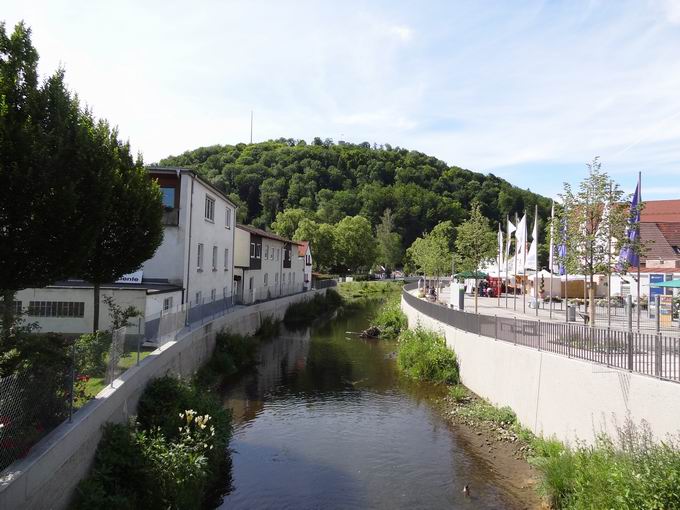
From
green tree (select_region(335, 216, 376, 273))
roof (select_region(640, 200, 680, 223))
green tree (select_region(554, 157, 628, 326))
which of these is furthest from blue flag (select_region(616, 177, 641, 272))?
green tree (select_region(335, 216, 376, 273))

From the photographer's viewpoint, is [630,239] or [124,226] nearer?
[124,226]

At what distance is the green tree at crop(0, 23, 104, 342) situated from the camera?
862 cm

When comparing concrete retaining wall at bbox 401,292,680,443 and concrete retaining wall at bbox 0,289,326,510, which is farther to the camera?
concrete retaining wall at bbox 401,292,680,443

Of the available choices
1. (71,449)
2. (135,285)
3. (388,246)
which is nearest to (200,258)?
(135,285)

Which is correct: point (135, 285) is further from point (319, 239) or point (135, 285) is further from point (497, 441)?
point (319, 239)

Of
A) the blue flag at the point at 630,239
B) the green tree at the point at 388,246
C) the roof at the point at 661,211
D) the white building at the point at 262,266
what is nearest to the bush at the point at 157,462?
the blue flag at the point at 630,239

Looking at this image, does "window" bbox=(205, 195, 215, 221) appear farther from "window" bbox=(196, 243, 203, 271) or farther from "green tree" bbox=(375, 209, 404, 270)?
"green tree" bbox=(375, 209, 404, 270)

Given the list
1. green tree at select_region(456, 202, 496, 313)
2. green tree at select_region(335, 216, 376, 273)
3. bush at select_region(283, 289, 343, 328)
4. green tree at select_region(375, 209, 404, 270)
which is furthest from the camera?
green tree at select_region(375, 209, 404, 270)

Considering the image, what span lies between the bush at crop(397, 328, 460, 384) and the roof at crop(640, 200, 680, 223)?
107 feet

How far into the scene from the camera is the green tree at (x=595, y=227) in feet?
58.4

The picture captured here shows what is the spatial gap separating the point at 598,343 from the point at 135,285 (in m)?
17.5

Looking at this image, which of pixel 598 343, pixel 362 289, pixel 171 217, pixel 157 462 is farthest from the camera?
pixel 362 289

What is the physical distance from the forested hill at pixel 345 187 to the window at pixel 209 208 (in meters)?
76.8

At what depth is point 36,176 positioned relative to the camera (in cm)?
876
